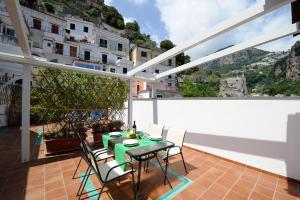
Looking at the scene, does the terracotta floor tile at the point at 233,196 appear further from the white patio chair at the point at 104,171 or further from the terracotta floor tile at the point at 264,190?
the white patio chair at the point at 104,171

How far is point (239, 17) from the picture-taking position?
2.17 metres

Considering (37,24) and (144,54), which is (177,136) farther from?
(37,24)

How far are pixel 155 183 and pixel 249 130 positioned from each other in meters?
2.40

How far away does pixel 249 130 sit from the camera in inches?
131

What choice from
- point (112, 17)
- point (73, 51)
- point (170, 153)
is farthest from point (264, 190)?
point (112, 17)

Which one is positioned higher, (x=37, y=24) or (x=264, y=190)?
(x=37, y=24)

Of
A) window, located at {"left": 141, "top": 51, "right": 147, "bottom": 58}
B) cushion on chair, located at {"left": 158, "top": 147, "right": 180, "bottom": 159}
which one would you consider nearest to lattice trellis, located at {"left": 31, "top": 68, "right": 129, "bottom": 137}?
cushion on chair, located at {"left": 158, "top": 147, "right": 180, "bottom": 159}

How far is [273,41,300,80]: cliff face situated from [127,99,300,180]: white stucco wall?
3290 centimetres

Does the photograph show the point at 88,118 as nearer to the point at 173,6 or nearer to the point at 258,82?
the point at 173,6

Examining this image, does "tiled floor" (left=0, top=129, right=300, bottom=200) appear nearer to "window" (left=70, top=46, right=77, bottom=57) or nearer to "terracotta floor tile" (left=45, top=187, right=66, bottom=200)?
"terracotta floor tile" (left=45, top=187, right=66, bottom=200)

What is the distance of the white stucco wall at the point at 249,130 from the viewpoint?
2.80 m

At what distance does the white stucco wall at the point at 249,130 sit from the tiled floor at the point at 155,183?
304 millimetres

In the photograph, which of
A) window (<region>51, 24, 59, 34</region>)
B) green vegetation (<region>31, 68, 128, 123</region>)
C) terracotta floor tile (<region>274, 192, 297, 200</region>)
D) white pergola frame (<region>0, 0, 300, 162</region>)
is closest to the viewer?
white pergola frame (<region>0, 0, 300, 162</region>)

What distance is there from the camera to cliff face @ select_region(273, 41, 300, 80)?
26.4 meters
